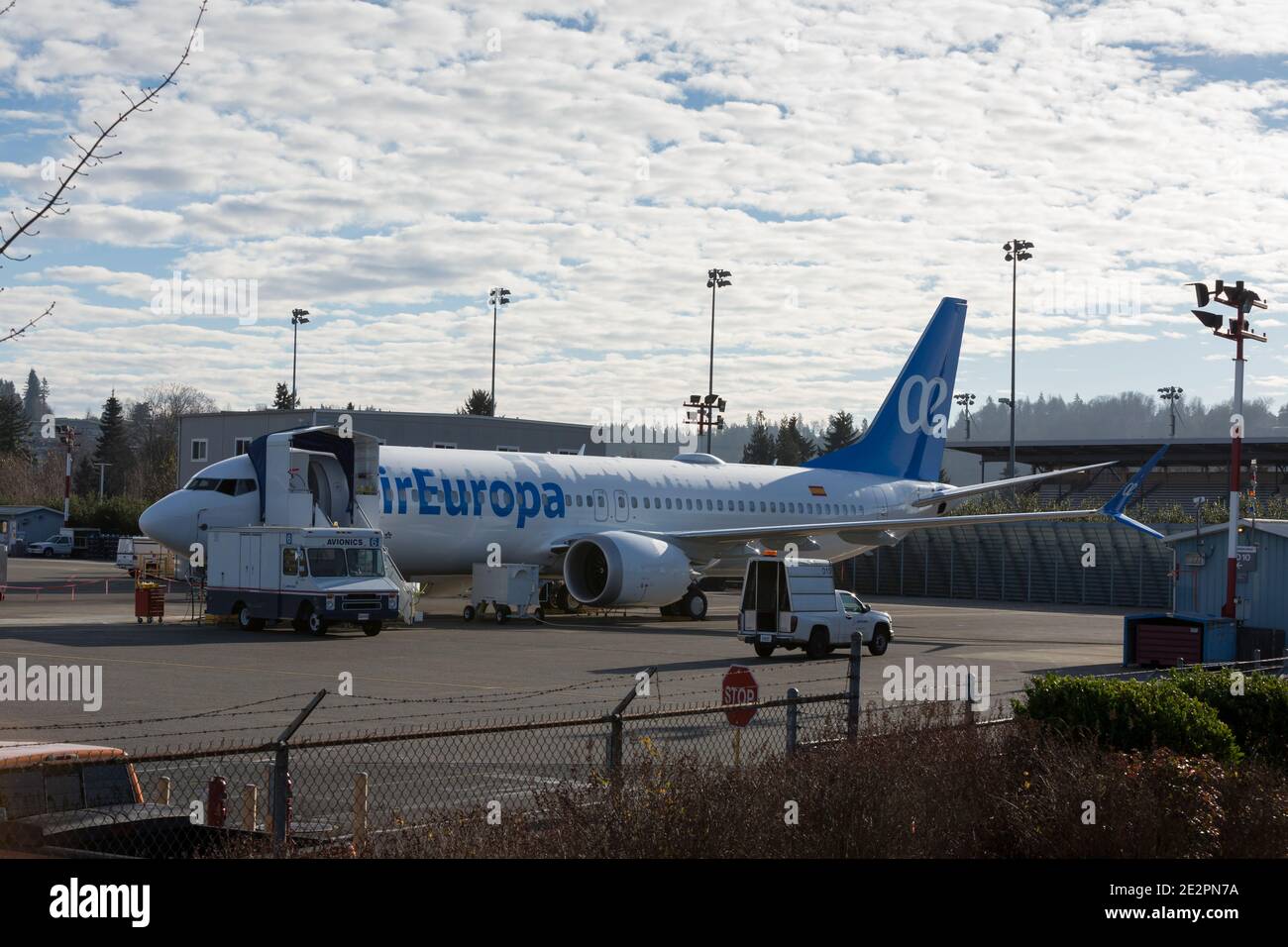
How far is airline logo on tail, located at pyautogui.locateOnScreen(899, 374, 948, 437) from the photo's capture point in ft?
175

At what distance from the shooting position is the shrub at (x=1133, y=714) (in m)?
13.6

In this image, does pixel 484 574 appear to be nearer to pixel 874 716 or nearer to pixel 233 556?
pixel 233 556

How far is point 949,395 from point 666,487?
15397 millimetres

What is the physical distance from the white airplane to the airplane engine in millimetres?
41

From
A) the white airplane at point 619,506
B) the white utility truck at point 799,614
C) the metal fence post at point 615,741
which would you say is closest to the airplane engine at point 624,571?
the white airplane at point 619,506

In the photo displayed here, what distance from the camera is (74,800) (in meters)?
9.42

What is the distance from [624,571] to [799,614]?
9847 mm

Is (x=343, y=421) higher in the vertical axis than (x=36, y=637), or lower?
higher

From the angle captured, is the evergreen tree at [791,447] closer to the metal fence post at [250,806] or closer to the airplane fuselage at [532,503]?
the airplane fuselage at [532,503]

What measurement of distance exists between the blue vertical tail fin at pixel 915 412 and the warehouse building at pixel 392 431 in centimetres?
1891

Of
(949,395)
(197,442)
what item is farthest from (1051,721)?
(197,442)

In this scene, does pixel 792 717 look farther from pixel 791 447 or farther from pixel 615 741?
pixel 791 447

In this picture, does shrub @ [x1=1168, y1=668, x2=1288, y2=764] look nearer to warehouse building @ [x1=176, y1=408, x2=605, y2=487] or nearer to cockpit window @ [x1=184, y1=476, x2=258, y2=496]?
cockpit window @ [x1=184, y1=476, x2=258, y2=496]

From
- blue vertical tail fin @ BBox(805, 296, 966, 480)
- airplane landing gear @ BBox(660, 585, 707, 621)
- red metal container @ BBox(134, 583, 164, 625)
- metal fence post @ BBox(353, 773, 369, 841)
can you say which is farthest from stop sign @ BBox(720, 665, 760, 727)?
blue vertical tail fin @ BBox(805, 296, 966, 480)
